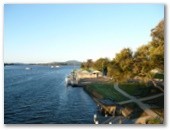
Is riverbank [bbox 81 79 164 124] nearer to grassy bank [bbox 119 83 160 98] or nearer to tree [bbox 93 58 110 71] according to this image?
grassy bank [bbox 119 83 160 98]

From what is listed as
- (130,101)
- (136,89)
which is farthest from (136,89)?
(130,101)

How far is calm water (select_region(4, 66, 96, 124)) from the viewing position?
18.3ft

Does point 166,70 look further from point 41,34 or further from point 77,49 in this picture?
point 41,34

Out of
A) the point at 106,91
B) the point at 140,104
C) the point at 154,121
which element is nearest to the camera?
the point at 154,121

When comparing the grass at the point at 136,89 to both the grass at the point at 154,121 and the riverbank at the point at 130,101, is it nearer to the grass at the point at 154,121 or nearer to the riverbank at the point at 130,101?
the riverbank at the point at 130,101

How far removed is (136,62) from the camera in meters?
5.71

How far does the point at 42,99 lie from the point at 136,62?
54.6 inches

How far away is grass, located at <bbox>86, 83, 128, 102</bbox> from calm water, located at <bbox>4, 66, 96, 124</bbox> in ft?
0.50

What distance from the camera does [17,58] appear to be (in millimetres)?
5664

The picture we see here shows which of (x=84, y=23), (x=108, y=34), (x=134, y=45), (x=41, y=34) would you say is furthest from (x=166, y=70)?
(x=41, y=34)

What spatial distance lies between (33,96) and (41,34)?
2.83 ft

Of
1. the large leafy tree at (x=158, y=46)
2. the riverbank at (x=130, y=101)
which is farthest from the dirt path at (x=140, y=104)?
the large leafy tree at (x=158, y=46)

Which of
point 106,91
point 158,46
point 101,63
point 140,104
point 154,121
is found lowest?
point 154,121

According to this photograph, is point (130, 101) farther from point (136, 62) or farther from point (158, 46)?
point (158, 46)
